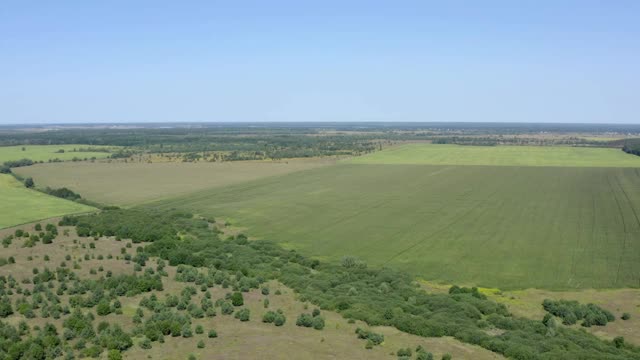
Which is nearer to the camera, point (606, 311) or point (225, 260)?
point (606, 311)

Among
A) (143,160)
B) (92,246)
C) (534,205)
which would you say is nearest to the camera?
(92,246)

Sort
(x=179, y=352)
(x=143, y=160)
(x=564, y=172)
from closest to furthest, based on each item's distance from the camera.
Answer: (x=179, y=352)
(x=564, y=172)
(x=143, y=160)

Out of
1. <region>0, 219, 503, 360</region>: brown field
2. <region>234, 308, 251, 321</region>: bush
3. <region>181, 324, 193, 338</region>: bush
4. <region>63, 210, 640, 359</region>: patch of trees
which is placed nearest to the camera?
<region>0, 219, 503, 360</region>: brown field

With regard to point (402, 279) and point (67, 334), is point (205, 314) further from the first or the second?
point (402, 279)

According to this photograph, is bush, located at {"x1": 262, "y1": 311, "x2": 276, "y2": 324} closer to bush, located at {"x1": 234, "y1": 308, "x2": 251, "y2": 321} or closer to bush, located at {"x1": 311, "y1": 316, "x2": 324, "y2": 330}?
bush, located at {"x1": 234, "y1": 308, "x2": 251, "y2": 321}

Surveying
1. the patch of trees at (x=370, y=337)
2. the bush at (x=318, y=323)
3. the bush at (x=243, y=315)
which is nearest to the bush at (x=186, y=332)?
the bush at (x=243, y=315)

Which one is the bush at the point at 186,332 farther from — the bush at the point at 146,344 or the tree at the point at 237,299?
the tree at the point at 237,299

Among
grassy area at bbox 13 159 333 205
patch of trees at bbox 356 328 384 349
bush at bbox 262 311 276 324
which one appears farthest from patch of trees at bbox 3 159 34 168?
patch of trees at bbox 356 328 384 349

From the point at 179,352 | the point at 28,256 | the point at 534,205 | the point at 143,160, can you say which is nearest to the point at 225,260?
the point at 28,256
